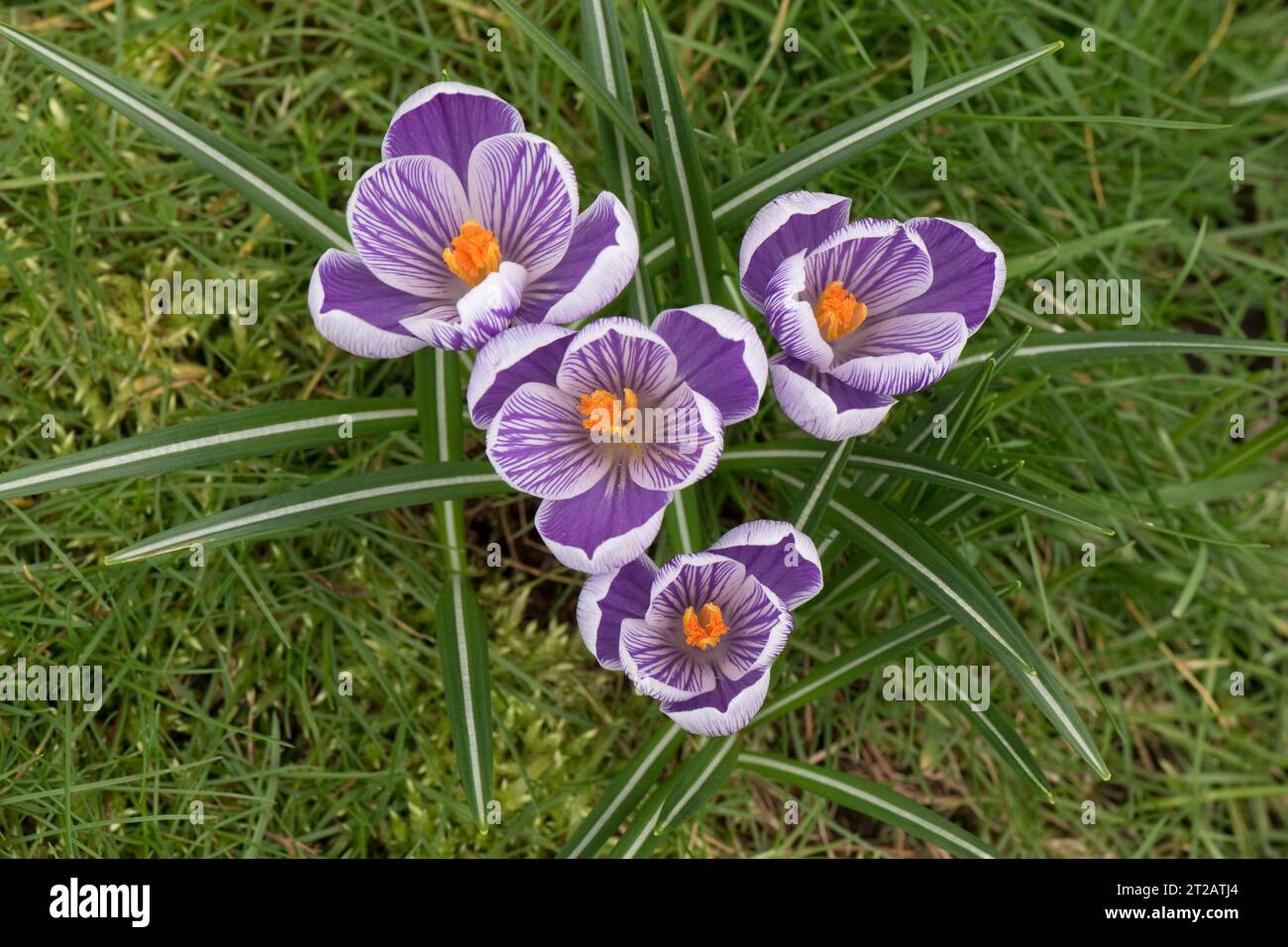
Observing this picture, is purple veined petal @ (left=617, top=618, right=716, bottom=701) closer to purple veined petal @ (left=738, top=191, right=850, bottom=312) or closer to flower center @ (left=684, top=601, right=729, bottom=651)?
flower center @ (left=684, top=601, right=729, bottom=651)

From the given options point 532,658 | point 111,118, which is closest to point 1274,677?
point 532,658

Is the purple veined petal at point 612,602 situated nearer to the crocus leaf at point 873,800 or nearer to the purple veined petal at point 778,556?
the purple veined petal at point 778,556

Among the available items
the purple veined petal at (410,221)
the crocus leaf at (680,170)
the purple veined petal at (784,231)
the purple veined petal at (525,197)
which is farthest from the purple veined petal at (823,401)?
the purple veined petal at (410,221)

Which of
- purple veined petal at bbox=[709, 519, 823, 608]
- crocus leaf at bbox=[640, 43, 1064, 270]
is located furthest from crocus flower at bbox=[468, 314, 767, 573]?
crocus leaf at bbox=[640, 43, 1064, 270]

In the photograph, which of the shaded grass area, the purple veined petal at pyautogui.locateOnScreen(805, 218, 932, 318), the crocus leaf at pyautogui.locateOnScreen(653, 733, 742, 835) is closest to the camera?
the purple veined petal at pyautogui.locateOnScreen(805, 218, 932, 318)

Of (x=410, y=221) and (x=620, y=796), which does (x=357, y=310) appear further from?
(x=620, y=796)
